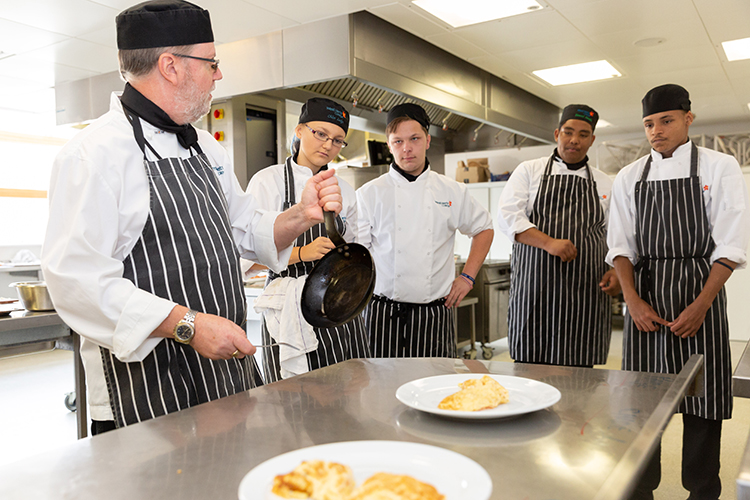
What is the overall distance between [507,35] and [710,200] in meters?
2.18

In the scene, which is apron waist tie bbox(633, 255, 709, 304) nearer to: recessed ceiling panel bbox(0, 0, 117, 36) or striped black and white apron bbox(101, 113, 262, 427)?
striped black and white apron bbox(101, 113, 262, 427)

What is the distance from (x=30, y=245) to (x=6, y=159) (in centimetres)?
102

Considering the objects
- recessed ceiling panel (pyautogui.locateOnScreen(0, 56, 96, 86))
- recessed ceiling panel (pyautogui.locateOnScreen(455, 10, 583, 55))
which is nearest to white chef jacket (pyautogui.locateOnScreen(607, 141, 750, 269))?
recessed ceiling panel (pyautogui.locateOnScreen(455, 10, 583, 55))

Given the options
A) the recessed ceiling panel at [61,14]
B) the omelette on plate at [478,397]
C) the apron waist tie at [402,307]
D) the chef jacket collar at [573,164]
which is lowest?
the apron waist tie at [402,307]

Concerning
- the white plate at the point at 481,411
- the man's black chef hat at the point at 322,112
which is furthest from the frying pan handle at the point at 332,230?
the man's black chef hat at the point at 322,112

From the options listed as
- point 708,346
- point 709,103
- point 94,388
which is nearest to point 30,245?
point 94,388

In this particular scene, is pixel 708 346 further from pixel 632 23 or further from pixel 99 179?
pixel 632 23

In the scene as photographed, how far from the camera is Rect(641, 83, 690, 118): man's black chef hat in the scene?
2182mm

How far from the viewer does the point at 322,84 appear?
4.18m

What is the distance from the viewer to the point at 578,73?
16.1 ft

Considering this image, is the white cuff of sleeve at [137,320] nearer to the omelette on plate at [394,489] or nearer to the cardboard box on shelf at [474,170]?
the omelette on plate at [394,489]

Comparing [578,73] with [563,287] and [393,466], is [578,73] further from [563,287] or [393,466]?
[393,466]

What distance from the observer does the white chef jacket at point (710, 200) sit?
2061mm

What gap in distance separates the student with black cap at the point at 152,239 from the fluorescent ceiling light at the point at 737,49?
3.96m
